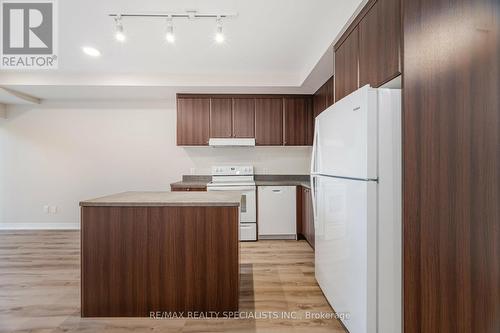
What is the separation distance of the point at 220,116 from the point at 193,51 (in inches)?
50.5

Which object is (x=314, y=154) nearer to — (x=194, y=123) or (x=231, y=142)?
(x=231, y=142)

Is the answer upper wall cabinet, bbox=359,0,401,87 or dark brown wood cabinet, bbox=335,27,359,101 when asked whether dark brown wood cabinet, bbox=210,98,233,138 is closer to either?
dark brown wood cabinet, bbox=335,27,359,101

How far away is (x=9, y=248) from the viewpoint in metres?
3.68

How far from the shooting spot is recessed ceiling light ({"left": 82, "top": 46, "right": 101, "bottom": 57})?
3.02 m

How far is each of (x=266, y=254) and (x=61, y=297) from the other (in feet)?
7.25

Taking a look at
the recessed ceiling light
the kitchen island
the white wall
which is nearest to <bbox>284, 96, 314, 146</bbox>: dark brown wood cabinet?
the white wall

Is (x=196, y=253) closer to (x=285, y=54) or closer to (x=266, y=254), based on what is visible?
(x=266, y=254)

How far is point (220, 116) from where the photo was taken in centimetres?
427

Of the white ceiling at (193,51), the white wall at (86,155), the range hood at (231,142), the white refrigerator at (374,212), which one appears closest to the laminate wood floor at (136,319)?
the white refrigerator at (374,212)

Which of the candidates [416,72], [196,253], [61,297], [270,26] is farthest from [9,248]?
[416,72]

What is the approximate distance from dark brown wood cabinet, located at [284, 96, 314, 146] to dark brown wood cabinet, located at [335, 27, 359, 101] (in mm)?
1785

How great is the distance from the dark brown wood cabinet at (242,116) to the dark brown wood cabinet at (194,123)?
449mm

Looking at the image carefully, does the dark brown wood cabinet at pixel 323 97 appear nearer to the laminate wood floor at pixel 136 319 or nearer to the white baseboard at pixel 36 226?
the laminate wood floor at pixel 136 319
